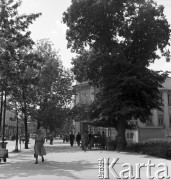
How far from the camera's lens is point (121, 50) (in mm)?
31141

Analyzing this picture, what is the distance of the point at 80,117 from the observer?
50062 mm

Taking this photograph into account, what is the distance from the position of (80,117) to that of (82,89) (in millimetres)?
28177

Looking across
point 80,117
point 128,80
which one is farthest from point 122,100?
point 80,117

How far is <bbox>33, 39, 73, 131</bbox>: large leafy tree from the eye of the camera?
166 ft

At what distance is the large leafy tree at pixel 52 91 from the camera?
5059 centimetres

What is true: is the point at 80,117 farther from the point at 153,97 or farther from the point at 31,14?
the point at 31,14

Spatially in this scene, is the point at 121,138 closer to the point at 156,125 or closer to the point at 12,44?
the point at 12,44

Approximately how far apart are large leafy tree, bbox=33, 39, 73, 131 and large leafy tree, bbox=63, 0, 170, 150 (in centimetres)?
1635

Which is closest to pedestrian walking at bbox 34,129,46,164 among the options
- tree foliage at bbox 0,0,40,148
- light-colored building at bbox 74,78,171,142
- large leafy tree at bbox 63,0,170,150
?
tree foliage at bbox 0,0,40,148

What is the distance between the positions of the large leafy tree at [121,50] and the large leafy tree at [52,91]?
16352 millimetres

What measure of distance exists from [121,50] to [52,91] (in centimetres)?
2533

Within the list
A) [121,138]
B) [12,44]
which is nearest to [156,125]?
[121,138]

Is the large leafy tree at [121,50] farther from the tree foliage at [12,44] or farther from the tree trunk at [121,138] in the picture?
the tree foliage at [12,44]

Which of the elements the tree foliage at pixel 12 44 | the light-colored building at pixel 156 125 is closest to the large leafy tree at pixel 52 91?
the light-colored building at pixel 156 125
